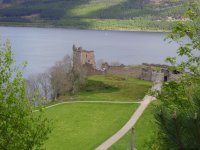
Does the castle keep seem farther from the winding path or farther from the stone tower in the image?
the winding path

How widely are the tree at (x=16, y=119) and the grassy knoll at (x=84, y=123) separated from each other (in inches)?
674

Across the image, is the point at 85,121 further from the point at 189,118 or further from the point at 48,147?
the point at 189,118

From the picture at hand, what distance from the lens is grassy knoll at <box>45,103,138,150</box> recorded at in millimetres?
35531

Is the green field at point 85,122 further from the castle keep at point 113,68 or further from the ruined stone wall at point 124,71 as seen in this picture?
the ruined stone wall at point 124,71

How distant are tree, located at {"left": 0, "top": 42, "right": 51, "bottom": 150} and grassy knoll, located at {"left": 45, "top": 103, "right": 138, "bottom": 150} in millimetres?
17118

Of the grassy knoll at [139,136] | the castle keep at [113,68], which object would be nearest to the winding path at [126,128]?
the grassy knoll at [139,136]

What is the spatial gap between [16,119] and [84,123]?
28.9 meters

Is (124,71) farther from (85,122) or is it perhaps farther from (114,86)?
(85,122)

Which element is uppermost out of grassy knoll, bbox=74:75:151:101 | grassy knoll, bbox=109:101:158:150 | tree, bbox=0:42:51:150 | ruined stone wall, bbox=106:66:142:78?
tree, bbox=0:42:51:150

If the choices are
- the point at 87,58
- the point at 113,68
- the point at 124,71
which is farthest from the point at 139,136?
the point at 87,58

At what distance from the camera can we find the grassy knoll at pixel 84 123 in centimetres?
3553

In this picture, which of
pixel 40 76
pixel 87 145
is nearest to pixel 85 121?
pixel 87 145

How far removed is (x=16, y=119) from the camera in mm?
14570

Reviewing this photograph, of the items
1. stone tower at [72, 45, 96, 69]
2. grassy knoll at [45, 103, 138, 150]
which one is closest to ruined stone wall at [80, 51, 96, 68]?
stone tower at [72, 45, 96, 69]
